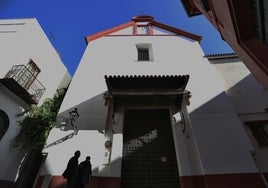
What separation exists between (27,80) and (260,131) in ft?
37.4

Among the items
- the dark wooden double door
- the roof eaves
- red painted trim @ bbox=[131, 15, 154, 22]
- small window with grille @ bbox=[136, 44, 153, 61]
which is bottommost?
the dark wooden double door

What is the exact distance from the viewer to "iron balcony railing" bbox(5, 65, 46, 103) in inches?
335

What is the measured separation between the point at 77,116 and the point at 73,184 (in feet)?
8.90

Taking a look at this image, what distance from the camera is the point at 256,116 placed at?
6887 mm

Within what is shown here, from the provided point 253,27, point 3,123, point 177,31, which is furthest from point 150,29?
point 3,123

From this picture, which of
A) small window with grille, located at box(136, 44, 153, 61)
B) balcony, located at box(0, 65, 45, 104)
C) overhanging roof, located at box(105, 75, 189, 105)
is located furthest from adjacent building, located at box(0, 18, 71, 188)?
small window with grille, located at box(136, 44, 153, 61)

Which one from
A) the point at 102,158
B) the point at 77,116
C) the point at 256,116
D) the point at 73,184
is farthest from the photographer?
the point at 256,116

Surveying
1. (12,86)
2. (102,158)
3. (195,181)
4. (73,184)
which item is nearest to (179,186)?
(195,181)

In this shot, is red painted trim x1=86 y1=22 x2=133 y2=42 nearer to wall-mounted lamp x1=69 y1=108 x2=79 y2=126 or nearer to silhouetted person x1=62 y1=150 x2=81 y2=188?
A: wall-mounted lamp x1=69 y1=108 x2=79 y2=126

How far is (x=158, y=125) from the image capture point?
6.79 meters

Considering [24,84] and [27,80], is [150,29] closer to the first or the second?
[27,80]

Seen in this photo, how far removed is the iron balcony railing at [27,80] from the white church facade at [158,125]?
337 centimetres

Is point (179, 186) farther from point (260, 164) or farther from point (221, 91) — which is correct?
point (221, 91)

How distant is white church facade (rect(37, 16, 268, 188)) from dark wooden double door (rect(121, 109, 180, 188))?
32 mm
